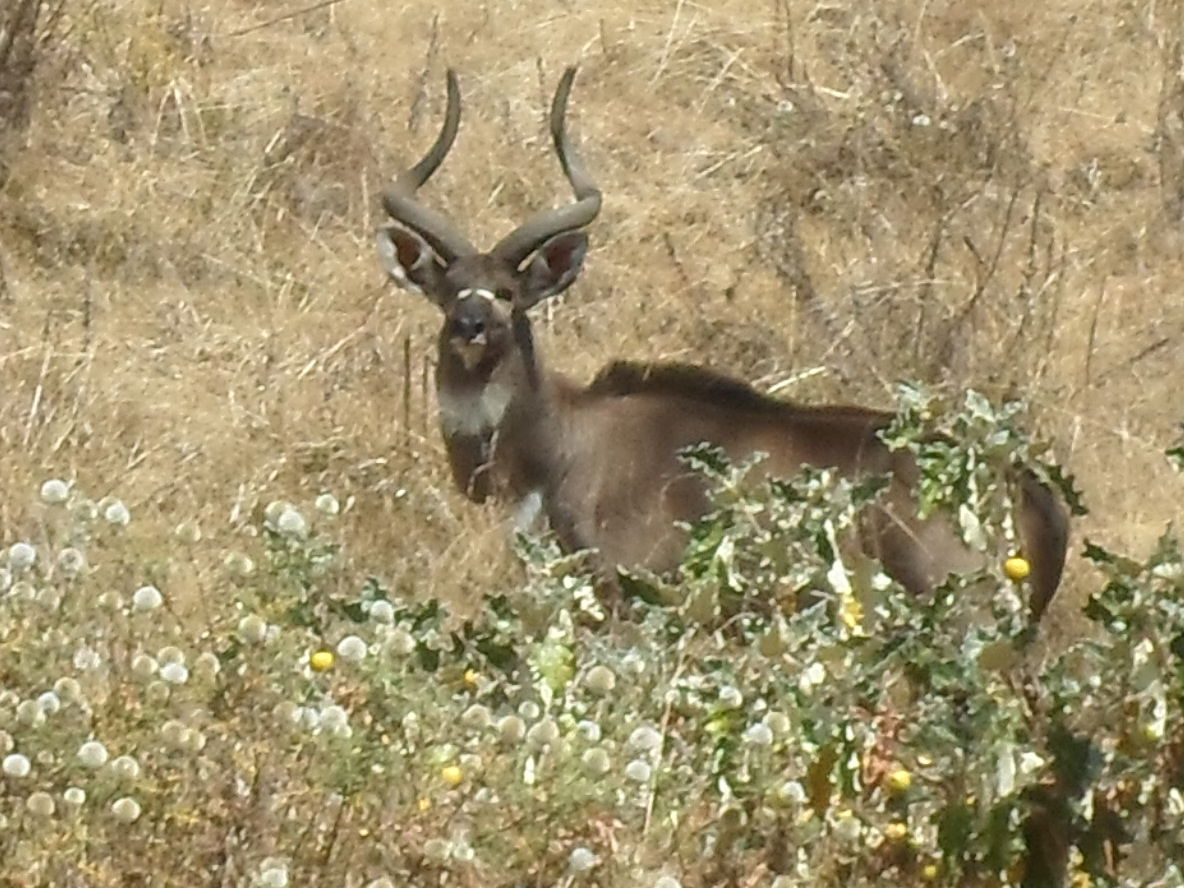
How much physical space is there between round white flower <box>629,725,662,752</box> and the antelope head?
12.2 ft

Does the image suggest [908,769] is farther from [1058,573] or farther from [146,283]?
[146,283]

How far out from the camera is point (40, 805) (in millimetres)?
4785

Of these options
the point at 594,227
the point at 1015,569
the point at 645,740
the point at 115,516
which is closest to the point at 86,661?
the point at 115,516

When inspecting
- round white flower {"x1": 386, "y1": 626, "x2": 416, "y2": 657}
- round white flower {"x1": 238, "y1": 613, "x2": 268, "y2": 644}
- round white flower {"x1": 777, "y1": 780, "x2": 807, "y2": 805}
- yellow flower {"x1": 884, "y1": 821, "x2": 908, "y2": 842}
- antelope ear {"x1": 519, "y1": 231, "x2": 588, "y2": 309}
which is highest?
antelope ear {"x1": 519, "y1": 231, "x2": 588, "y2": 309}

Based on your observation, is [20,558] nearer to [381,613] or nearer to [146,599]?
[146,599]

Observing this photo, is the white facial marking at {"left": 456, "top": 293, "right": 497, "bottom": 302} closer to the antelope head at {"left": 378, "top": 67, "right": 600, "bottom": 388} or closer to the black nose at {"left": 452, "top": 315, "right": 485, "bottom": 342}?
the antelope head at {"left": 378, "top": 67, "right": 600, "bottom": 388}

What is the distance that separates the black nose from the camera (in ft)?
27.9

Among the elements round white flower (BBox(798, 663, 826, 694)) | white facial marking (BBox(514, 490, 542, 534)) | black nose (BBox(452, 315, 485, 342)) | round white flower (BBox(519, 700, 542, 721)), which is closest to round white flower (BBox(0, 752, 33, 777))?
round white flower (BBox(519, 700, 542, 721))

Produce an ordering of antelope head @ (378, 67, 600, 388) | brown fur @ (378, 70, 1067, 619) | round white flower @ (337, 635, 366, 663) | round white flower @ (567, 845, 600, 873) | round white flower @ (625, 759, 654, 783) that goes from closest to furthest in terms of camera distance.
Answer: round white flower @ (567, 845, 600, 873) < round white flower @ (625, 759, 654, 783) < round white flower @ (337, 635, 366, 663) < brown fur @ (378, 70, 1067, 619) < antelope head @ (378, 67, 600, 388)

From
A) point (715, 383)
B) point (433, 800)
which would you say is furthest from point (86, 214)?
point (433, 800)

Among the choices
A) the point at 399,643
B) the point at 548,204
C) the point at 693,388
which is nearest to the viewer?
the point at 399,643

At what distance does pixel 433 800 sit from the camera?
16.0 ft

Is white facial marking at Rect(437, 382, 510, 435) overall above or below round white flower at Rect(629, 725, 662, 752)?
above

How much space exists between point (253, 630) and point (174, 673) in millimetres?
172
